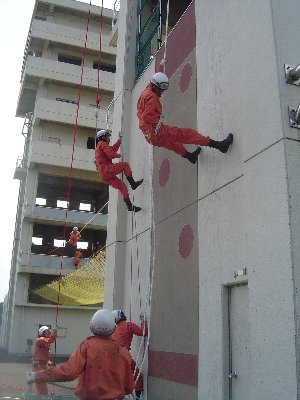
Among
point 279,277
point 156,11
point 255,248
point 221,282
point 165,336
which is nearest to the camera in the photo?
point 279,277

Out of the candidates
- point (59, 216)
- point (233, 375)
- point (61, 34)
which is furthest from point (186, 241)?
point (61, 34)

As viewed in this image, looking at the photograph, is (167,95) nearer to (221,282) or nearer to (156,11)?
(156,11)

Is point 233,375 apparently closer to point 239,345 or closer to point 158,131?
point 239,345

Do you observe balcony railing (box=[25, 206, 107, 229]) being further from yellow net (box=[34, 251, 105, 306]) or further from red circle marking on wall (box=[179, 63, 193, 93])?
red circle marking on wall (box=[179, 63, 193, 93])

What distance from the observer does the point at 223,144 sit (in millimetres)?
6359

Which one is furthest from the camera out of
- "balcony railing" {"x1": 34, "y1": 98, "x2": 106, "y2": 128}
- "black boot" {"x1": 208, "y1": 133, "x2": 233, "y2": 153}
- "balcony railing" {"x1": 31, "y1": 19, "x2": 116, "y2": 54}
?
"balcony railing" {"x1": 31, "y1": 19, "x2": 116, "y2": 54}

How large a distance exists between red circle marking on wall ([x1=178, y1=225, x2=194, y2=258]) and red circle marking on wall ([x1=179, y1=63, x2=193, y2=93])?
2577mm

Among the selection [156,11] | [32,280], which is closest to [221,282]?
[156,11]

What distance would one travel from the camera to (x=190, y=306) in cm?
707

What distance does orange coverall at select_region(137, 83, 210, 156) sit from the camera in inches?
265

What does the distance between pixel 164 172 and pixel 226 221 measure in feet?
8.97

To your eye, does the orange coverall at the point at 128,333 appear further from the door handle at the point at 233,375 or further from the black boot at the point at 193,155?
the black boot at the point at 193,155

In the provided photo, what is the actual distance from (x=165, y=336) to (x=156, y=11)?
7356 millimetres

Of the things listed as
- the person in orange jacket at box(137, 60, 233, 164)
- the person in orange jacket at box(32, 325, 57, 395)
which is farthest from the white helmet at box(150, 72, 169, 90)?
the person in orange jacket at box(32, 325, 57, 395)
